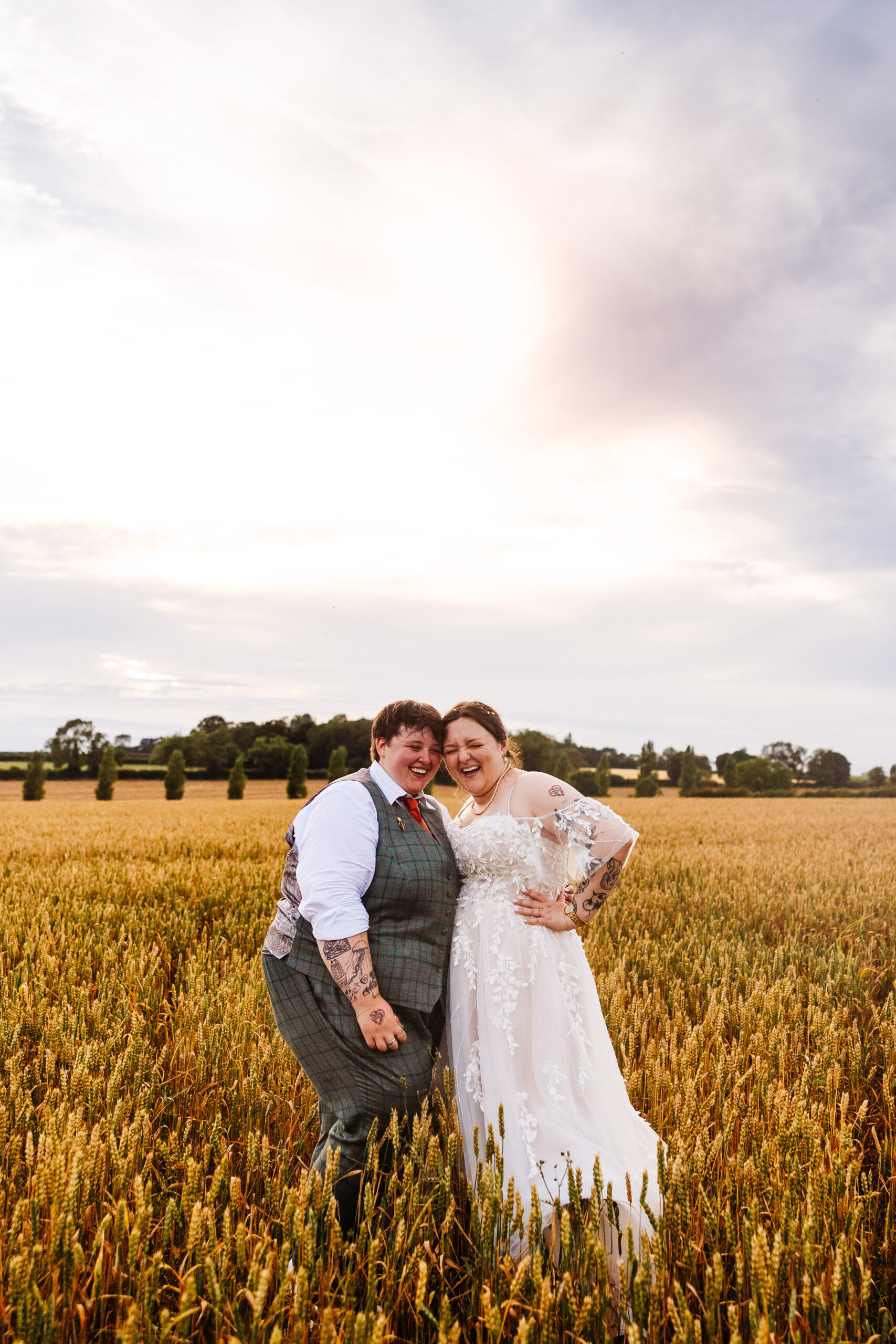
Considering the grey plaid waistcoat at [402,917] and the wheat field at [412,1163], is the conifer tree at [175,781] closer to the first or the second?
the wheat field at [412,1163]

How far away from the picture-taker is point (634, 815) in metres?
25.9

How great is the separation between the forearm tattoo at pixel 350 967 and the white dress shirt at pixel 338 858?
44 mm

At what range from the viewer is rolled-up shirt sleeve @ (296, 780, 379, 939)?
8.83 feet

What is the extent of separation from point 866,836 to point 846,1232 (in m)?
17.9

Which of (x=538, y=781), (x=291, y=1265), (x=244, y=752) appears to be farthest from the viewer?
(x=244, y=752)

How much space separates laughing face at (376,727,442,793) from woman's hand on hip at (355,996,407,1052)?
85cm

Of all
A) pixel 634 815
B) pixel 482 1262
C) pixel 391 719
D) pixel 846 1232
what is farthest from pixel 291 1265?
pixel 634 815

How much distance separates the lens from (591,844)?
3389 mm

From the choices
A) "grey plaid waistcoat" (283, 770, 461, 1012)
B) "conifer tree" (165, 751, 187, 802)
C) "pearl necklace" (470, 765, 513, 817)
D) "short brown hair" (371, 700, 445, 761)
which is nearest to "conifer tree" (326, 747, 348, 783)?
"conifer tree" (165, 751, 187, 802)

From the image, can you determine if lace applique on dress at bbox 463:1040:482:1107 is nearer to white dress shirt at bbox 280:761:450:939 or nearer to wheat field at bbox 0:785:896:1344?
wheat field at bbox 0:785:896:1344

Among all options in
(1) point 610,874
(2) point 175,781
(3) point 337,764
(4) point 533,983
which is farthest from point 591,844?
(3) point 337,764

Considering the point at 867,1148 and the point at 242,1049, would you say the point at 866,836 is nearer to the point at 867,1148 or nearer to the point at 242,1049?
the point at 867,1148

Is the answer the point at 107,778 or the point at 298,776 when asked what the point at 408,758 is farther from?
the point at 298,776

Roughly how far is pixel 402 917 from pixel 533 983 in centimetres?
62
